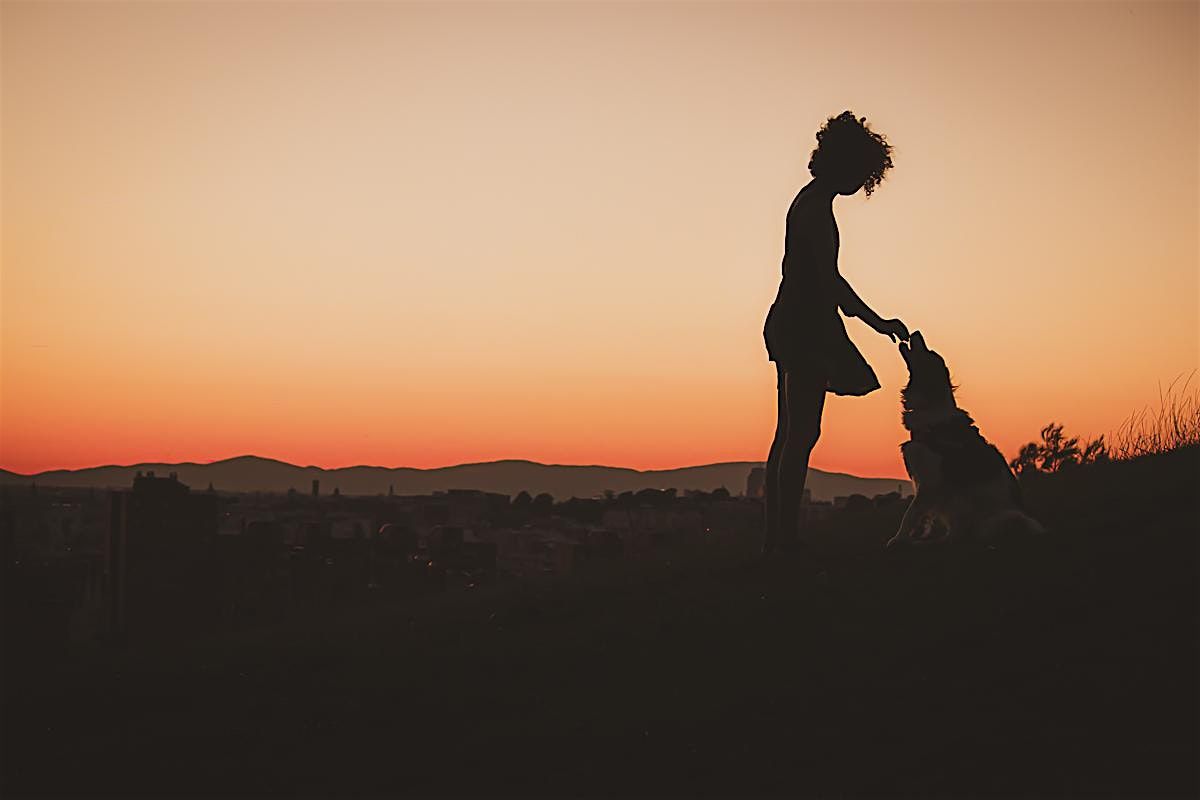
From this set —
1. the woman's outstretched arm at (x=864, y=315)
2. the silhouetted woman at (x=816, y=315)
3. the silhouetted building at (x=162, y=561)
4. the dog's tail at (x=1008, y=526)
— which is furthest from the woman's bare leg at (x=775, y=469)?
the silhouetted building at (x=162, y=561)

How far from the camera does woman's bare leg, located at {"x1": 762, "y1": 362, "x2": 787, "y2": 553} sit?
8750 mm

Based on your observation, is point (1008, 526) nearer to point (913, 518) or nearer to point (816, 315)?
point (913, 518)

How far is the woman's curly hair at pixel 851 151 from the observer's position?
862 cm

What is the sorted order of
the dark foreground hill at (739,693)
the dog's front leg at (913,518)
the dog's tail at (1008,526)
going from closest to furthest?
1. the dark foreground hill at (739,693)
2. the dog's tail at (1008,526)
3. the dog's front leg at (913,518)

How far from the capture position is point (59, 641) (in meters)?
21.1

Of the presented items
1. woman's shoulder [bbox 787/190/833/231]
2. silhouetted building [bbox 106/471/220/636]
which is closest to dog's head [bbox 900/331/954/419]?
woman's shoulder [bbox 787/190/833/231]

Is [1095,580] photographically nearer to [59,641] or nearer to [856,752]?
[856,752]

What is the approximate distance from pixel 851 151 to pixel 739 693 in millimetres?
4283

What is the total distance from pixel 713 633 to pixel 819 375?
2.18 metres

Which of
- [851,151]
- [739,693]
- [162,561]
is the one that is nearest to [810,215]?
[851,151]

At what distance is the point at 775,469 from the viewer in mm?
8773

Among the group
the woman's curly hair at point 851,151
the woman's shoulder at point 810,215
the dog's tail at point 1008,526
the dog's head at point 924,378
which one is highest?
the woman's curly hair at point 851,151

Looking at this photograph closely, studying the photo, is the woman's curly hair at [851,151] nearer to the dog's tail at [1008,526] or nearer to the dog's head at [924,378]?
the dog's head at [924,378]

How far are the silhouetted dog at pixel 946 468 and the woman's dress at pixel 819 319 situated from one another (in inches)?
17.2
